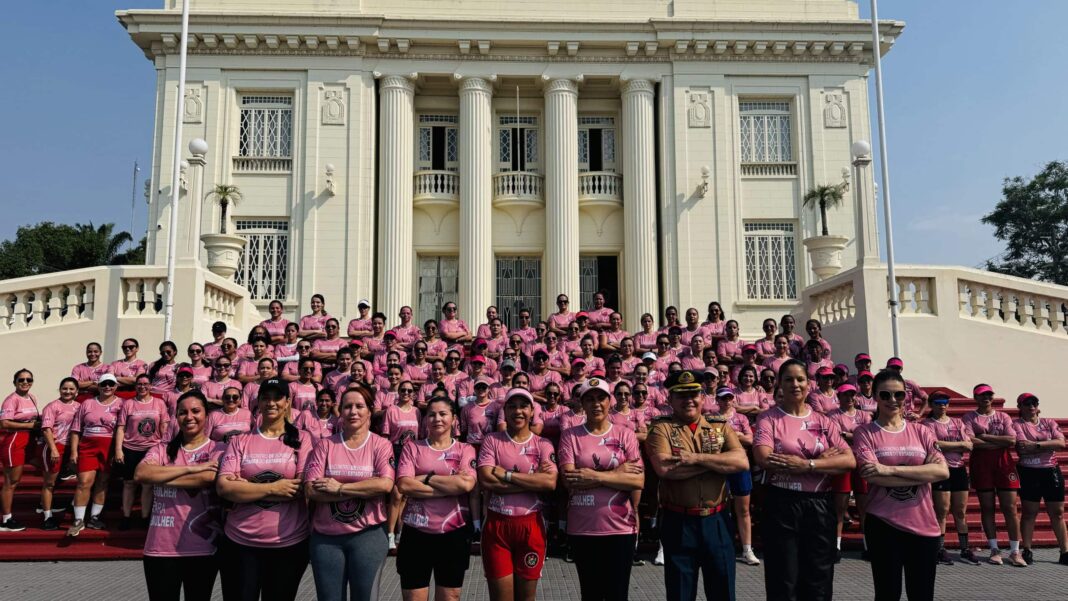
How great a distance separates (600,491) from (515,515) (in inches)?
23.5

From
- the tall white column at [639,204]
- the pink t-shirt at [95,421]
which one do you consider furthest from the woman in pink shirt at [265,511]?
the tall white column at [639,204]

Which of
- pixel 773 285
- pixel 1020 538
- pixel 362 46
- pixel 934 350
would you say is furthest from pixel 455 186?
pixel 1020 538

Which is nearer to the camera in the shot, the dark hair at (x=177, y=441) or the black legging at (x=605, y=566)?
the dark hair at (x=177, y=441)

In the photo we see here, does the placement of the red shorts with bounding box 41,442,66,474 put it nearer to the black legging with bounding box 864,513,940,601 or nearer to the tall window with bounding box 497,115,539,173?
the black legging with bounding box 864,513,940,601

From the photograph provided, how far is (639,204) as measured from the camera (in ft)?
71.0

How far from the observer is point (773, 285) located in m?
21.7

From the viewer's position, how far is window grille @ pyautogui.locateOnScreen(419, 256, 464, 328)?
22.4 meters

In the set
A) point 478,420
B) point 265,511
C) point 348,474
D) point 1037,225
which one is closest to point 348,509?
point 348,474

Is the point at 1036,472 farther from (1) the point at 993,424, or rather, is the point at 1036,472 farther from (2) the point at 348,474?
(2) the point at 348,474

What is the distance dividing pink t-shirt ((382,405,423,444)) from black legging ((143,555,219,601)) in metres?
3.44

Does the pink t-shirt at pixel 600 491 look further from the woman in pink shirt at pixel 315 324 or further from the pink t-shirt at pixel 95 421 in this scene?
the woman in pink shirt at pixel 315 324

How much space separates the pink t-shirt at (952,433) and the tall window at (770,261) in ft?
43.1

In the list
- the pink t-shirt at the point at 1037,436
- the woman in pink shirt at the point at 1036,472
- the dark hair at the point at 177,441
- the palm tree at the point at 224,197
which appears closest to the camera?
the dark hair at the point at 177,441

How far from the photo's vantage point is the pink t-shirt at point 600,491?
16.7 feet
